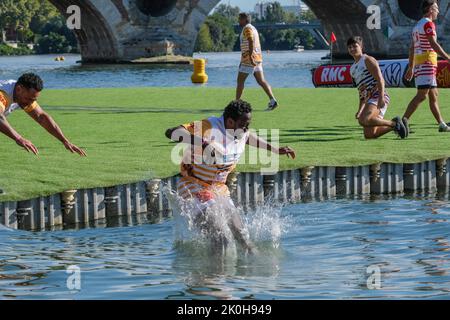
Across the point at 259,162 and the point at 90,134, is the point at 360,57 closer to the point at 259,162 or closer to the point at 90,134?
the point at 259,162

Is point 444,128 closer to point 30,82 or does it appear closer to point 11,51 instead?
point 30,82

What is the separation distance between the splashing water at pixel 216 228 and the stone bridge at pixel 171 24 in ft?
188

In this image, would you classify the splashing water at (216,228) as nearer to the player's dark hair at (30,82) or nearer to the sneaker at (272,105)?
the player's dark hair at (30,82)

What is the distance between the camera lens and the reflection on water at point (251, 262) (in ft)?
30.9

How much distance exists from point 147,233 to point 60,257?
5.55 feet

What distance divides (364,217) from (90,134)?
6488 millimetres

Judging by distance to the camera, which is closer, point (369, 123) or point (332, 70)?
point (369, 123)

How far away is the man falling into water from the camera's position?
9.89 meters

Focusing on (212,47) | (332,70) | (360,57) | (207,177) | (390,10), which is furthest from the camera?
(212,47)

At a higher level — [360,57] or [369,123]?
[360,57]

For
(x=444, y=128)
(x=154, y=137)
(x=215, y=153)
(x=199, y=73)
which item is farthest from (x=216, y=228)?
(x=199, y=73)

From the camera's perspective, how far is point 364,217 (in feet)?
43.3
